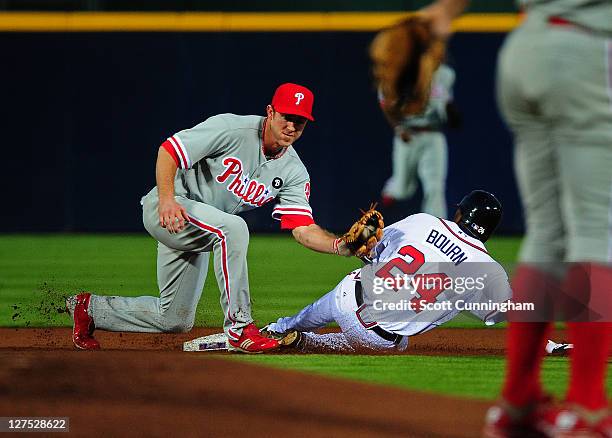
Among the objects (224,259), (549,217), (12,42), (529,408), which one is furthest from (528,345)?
(12,42)

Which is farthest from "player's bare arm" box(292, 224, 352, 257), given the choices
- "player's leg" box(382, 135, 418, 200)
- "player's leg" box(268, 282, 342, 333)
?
"player's leg" box(382, 135, 418, 200)

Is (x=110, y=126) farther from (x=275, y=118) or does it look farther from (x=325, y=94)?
(x=275, y=118)

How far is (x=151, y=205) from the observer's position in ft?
15.4

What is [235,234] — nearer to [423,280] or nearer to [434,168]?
[423,280]

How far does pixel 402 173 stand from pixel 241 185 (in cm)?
661

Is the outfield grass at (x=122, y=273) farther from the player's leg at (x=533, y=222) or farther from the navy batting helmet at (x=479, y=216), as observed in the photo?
the player's leg at (x=533, y=222)

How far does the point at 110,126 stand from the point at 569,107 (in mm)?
9833

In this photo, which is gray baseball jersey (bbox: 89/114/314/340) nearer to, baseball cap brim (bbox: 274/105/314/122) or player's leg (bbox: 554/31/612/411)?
baseball cap brim (bbox: 274/105/314/122)

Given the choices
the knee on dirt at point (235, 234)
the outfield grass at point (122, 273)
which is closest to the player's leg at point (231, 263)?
the knee on dirt at point (235, 234)

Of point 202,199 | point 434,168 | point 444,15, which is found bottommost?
point 434,168

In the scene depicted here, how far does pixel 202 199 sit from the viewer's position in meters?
4.75

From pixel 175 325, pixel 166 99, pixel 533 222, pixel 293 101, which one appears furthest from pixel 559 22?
pixel 166 99

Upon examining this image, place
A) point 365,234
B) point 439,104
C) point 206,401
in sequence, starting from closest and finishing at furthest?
point 206,401, point 365,234, point 439,104

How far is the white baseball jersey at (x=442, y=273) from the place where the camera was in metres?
4.28
